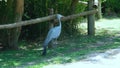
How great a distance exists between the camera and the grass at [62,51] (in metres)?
8.68

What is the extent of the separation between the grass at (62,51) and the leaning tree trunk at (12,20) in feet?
1.59

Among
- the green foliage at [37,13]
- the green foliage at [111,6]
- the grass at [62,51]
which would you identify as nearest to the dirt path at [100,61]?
the grass at [62,51]

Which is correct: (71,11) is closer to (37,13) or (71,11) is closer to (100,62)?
(37,13)

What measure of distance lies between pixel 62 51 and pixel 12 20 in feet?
7.35

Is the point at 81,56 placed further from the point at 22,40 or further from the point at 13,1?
the point at 22,40

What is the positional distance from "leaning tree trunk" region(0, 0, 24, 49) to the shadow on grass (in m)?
0.57

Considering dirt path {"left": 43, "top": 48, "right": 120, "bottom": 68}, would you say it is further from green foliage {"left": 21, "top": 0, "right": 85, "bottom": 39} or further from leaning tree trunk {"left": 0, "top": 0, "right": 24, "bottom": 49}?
green foliage {"left": 21, "top": 0, "right": 85, "bottom": 39}

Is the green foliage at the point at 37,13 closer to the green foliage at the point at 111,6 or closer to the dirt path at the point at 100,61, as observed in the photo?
the dirt path at the point at 100,61

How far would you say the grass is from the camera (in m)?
8.68

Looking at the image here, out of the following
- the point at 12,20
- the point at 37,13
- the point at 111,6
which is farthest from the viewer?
the point at 111,6

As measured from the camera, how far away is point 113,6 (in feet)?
77.9

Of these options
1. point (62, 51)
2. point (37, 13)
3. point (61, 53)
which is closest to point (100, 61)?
point (61, 53)

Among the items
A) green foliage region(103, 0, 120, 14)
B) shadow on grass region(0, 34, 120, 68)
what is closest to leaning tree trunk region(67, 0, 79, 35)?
shadow on grass region(0, 34, 120, 68)

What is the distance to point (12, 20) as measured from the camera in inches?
467
